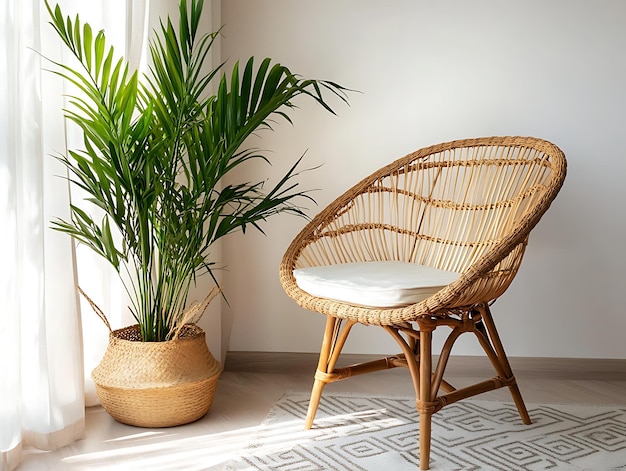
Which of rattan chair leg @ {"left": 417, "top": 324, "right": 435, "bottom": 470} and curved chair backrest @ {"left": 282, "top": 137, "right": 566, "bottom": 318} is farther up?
curved chair backrest @ {"left": 282, "top": 137, "right": 566, "bottom": 318}

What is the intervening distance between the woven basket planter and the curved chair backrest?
0.39 m

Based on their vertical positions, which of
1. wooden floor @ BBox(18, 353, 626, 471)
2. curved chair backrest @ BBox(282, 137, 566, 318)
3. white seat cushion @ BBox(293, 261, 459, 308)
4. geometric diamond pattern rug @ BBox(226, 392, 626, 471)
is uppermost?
curved chair backrest @ BBox(282, 137, 566, 318)

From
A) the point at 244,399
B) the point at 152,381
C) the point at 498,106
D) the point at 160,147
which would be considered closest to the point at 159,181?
the point at 160,147

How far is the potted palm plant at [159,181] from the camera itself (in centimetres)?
201

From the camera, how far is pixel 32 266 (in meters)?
1.89

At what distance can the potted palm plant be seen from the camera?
201cm

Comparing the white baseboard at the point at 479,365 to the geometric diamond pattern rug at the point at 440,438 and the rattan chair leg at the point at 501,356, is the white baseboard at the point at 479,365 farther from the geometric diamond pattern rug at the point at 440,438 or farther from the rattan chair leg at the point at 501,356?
the rattan chair leg at the point at 501,356

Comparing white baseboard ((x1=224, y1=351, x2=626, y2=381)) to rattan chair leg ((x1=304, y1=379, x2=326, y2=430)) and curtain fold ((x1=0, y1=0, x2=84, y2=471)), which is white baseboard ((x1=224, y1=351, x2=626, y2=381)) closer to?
rattan chair leg ((x1=304, y1=379, x2=326, y2=430))

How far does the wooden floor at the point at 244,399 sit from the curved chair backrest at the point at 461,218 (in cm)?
46

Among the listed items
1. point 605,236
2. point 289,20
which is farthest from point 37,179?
point 605,236

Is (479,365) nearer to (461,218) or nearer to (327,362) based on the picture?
(461,218)

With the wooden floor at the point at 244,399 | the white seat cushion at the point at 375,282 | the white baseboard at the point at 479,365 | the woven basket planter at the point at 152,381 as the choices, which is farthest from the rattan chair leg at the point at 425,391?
the white baseboard at the point at 479,365

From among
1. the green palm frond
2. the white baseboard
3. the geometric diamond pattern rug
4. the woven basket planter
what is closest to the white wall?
the white baseboard

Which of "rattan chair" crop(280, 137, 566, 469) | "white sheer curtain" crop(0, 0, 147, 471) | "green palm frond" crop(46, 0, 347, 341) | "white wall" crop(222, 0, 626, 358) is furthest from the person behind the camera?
"white wall" crop(222, 0, 626, 358)
